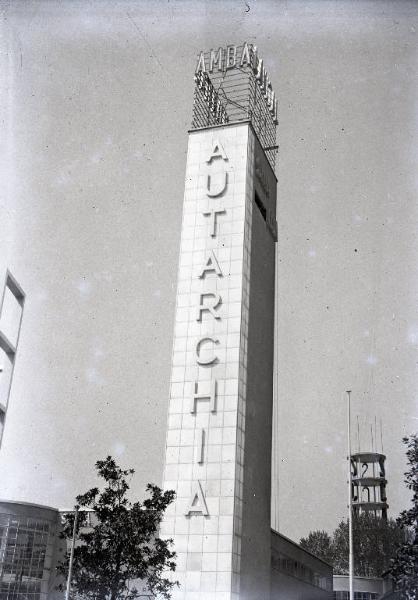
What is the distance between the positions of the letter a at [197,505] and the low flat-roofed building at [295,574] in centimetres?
→ 1034

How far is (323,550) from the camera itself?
103 m

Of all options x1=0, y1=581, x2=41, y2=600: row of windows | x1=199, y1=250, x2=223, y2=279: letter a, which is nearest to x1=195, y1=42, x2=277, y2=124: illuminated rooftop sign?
x1=199, y1=250, x2=223, y2=279: letter a

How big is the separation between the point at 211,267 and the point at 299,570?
2614 cm

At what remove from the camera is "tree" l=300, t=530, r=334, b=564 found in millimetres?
102506

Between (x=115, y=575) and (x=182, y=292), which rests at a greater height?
(x=182, y=292)

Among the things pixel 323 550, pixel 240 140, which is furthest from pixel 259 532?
pixel 323 550

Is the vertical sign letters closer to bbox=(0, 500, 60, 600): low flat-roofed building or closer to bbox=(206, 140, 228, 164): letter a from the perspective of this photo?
bbox=(206, 140, 228, 164): letter a

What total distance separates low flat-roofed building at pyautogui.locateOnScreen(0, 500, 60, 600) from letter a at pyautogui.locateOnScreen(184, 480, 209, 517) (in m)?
14.2

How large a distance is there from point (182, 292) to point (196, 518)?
43.5ft

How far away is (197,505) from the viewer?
1625 inches

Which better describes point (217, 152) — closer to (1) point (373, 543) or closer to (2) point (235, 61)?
(2) point (235, 61)

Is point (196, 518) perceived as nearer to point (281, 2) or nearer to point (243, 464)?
point (243, 464)

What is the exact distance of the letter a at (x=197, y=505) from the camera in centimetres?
4109

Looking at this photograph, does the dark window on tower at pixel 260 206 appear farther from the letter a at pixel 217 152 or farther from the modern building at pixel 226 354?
the letter a at pixel 217 152
